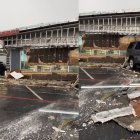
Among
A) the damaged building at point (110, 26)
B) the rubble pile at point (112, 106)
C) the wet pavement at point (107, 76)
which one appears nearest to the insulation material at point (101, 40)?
the damaged building at point (110, 26)

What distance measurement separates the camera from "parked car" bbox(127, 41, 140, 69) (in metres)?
2.56

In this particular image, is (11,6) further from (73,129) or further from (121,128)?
(121,128)

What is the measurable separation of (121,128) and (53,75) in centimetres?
85

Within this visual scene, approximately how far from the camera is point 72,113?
271cm

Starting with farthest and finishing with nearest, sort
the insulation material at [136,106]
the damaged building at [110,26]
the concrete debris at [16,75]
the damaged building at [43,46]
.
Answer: the concrete debris at [16,75]
the damaged building at [43,46]
the insulation material at [136,106]
the damaged building at [110,26]

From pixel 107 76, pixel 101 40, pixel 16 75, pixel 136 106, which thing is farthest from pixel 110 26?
pixel 16 75

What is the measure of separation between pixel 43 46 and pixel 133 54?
2.94ft

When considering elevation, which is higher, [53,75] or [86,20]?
[86,20]

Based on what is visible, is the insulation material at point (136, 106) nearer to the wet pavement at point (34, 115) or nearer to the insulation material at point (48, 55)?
the wet pavement at point (34, 115)

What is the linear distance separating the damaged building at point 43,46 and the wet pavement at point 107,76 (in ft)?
0.57

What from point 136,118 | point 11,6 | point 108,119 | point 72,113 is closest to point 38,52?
point 11,6

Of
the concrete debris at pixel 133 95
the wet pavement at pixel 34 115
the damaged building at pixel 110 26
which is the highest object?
the damaged building at pixel 110 26

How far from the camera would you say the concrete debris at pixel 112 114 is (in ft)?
8.42

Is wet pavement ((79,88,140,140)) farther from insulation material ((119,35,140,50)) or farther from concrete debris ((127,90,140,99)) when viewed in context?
insulation material ((119,35,140,50))
